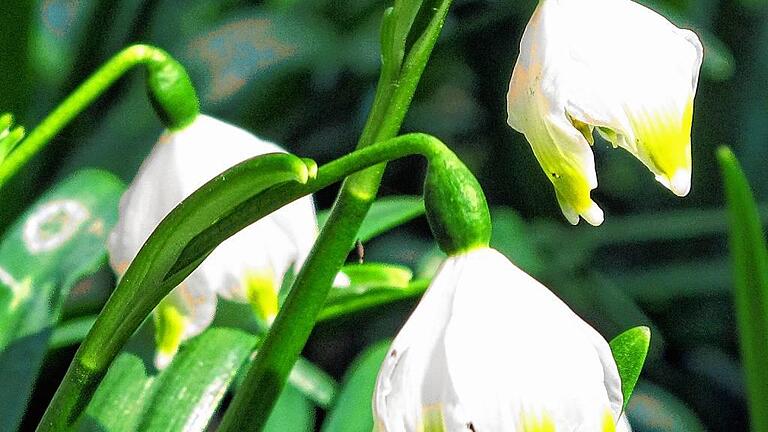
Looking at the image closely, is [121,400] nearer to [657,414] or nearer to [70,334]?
[70,334]

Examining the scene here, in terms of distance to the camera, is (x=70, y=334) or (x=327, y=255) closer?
(x=327, y=255)

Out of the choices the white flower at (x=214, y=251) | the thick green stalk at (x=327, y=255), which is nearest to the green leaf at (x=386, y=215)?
the white flower at (x=214, y=251)

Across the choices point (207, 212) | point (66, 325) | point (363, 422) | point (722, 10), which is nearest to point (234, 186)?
point (207, 212)

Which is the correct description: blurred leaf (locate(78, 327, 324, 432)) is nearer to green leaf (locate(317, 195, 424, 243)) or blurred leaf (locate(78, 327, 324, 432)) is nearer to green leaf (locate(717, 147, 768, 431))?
green leaf (locate(317, 195, 424, 243))

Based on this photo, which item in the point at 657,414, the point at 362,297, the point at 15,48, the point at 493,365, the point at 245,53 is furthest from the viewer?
the point at 657,414

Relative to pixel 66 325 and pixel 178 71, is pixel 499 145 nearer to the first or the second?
pixel 66 325

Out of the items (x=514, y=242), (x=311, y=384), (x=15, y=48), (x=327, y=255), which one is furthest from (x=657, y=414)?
(x=327, y=255)

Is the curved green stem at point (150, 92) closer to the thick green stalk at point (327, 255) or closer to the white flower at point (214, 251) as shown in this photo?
the white flower at point (214, 251)
